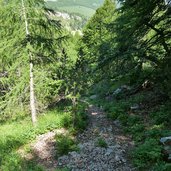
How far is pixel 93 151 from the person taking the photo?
13562 mm

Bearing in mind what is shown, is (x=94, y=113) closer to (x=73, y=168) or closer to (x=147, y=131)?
(x=147, y=131)

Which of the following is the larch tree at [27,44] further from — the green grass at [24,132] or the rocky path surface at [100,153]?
the rocky path surface at [100,153]

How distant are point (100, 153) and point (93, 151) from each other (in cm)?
42

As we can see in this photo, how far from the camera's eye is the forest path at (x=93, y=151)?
40.3ft

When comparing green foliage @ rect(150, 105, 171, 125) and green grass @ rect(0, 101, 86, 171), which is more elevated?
green foliage @ rect(150, 105, 171, 125)

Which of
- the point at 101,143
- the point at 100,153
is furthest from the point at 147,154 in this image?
the point at 101,143

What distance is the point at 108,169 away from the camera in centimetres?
1181

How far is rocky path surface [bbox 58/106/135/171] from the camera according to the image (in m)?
12.2

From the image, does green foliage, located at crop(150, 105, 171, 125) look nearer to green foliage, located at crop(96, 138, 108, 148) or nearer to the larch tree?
green foliage, located at crop(96, 138, 108, 148)

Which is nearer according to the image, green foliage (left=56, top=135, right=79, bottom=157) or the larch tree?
green foliage (left=56, top=135, right=79, bottom=157)

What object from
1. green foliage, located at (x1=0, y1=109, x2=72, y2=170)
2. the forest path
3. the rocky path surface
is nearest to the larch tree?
green foliage, located at (x1=0, y1=109, x2=72, y2=170)

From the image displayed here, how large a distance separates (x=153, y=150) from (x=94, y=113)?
10302mm

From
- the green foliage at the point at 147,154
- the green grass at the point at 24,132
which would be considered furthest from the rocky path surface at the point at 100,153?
the green grass at the point at 24,132

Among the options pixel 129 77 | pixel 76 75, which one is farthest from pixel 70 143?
pixel 129 77
